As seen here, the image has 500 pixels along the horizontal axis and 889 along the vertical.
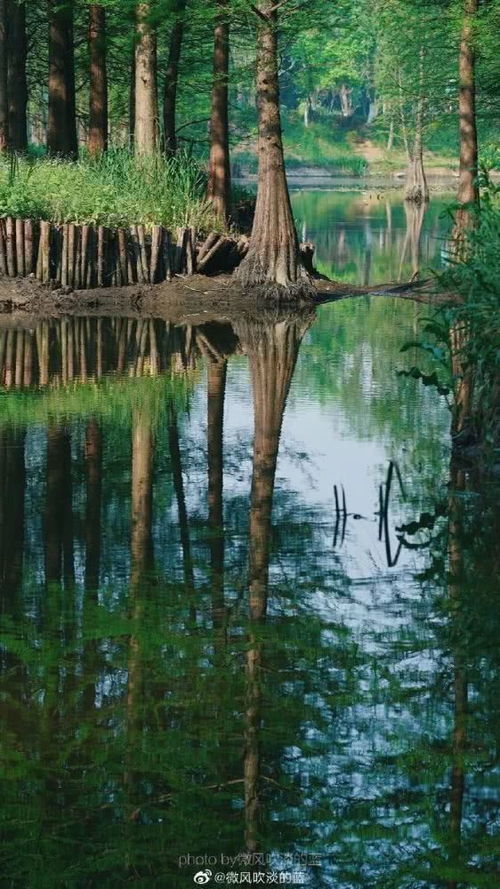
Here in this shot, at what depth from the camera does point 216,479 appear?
10.2 metres

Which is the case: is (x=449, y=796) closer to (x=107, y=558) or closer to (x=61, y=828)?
(x=61, y=828)

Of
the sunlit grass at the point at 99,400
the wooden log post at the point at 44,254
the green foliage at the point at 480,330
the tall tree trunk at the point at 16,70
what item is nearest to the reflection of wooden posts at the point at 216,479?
the sunlit grass at the point at 99,400

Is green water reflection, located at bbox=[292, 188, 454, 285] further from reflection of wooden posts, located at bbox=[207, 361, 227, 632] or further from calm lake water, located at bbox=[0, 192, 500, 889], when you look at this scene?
calm lake water, located at bbox=[0, 192, 500, 889]

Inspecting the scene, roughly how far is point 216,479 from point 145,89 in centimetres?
1634

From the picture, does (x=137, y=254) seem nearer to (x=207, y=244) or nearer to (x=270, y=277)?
(x=207, y=244)

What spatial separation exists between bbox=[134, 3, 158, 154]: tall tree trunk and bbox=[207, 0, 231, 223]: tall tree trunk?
1114mm

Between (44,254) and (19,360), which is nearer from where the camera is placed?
(19,360)

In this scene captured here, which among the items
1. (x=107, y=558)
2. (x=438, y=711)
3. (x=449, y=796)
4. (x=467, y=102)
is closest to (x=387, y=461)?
(x=107, y=558)

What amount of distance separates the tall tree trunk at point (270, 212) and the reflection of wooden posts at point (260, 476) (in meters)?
1.58

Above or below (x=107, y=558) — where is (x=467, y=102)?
above

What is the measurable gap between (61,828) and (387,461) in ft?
20.7

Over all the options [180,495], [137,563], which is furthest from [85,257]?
[137,563]

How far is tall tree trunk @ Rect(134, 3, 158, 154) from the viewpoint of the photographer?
24.9 meters

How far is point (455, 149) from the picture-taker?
295 feet
